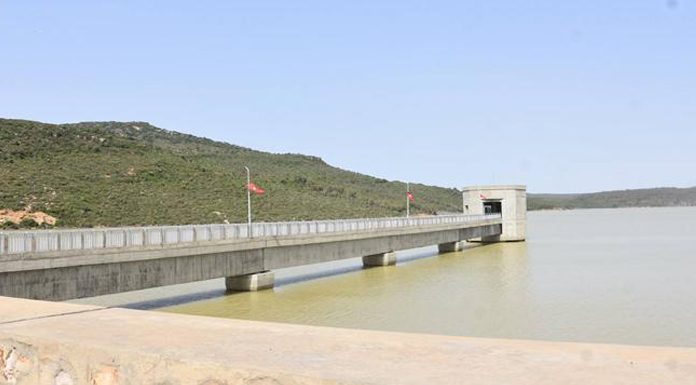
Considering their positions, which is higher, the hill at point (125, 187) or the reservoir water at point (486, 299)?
the hill at point (125, 187)

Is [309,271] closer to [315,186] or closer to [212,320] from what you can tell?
[212,320]

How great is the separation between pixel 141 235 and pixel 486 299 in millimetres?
13111

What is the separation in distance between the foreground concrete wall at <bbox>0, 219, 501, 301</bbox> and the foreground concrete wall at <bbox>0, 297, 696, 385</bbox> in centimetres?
1349

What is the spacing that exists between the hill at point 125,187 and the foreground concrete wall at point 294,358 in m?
52.9

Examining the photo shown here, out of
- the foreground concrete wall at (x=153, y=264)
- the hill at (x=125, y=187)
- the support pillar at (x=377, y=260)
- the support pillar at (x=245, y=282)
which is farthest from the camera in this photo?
the hill at (x=125, y=187)

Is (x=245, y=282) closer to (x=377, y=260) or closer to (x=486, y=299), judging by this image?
(x=486, y=299)

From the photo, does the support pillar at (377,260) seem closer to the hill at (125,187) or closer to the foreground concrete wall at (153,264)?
the foreground concrete wall at (153,264)

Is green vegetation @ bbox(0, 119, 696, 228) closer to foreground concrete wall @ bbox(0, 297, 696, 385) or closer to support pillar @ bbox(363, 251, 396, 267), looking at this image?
support pillar @ bbox(363, 251, 396, 267)

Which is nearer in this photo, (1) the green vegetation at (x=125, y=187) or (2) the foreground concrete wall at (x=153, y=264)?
(2) the foreground concrete wall at (x=153, y=264)

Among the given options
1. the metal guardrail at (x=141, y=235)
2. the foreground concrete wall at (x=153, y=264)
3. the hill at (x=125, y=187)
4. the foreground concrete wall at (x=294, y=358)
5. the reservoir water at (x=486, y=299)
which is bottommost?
the reservoir water at (x=486, y=299)

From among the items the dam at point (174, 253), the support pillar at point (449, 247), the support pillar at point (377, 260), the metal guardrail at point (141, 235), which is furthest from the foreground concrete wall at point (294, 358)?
the support pillar at point (449, 247)

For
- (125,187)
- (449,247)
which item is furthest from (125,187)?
(449,247)

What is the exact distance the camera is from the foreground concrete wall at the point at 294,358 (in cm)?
486

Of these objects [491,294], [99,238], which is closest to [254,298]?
[99,238]
